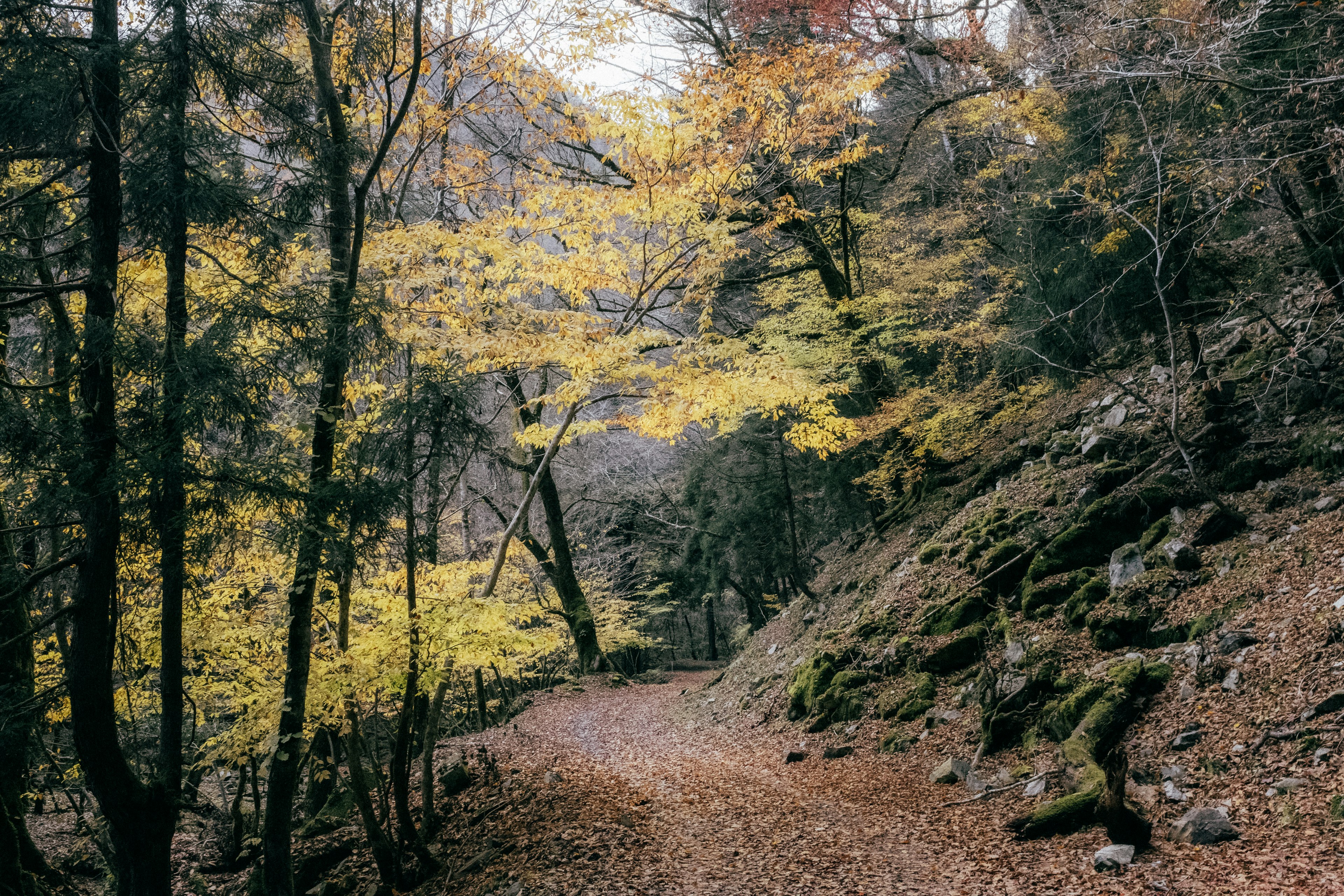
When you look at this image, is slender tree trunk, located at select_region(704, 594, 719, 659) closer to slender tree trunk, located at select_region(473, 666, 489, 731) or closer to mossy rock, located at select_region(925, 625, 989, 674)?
slender tree trunk, located at select_region(473, 666, 489, 731)

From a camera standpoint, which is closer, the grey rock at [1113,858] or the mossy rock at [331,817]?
the grey rock at [1113,858]

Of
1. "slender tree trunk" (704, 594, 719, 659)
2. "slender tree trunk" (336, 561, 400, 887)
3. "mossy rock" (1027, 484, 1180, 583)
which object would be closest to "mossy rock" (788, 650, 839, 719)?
"mossy rock" (1027, 484, 1180, 583)

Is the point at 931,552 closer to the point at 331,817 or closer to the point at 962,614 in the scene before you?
the point at 962,614

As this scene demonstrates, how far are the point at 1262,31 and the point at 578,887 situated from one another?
7892 millimetres

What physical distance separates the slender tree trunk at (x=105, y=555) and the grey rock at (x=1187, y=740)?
749cm

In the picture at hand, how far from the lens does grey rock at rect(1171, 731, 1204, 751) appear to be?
196 inches

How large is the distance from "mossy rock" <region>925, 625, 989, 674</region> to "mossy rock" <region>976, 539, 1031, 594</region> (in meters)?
0.69

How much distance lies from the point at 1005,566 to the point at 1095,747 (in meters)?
3.15

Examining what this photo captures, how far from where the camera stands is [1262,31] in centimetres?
448

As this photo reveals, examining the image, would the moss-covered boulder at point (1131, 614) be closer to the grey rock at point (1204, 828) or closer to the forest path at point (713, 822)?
the grey rock at point (1204, 828)

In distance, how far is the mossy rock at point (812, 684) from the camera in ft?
31.5

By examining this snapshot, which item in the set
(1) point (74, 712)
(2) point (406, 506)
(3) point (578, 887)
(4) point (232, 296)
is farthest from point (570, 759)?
(4) point (232, 296)

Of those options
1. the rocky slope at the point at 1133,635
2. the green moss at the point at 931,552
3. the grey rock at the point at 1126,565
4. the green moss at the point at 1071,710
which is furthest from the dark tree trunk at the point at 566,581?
the green moss at the point at 1071,710

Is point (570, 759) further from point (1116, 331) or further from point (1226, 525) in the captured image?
point (1116, 331)
